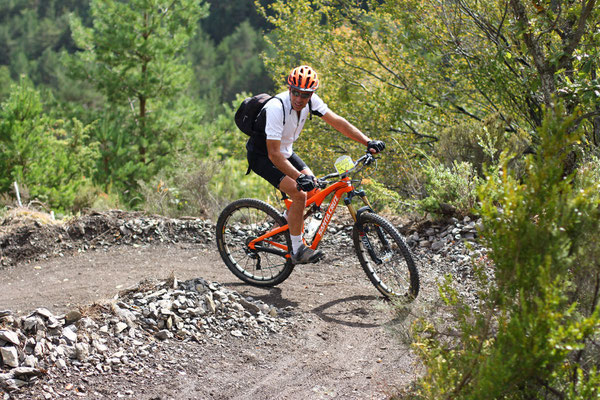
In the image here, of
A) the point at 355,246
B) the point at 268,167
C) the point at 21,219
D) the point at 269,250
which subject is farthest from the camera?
the point at 21,219

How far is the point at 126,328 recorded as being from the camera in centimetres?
434

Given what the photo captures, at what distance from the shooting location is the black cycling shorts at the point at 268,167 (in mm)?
5082

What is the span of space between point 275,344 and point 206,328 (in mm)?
577

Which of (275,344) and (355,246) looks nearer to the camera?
(275,344)

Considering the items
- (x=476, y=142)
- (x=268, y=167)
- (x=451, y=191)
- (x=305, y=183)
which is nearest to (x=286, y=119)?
(x=268, y=167)

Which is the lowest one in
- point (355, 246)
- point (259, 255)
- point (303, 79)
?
point (259, 255)

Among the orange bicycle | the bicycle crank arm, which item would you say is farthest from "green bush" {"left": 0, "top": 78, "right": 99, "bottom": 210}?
the bicycle crank arm

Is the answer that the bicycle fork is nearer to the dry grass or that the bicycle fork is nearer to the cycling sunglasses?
the cycling sunglasses

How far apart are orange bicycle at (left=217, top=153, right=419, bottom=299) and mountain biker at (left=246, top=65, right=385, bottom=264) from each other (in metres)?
0.16

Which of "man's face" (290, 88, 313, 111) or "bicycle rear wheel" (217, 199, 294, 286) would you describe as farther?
"bicycle rear wheel" (217, 199, 294, 286)

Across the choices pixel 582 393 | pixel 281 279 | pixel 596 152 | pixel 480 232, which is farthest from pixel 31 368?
pixel 596 152

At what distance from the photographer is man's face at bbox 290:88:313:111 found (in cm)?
472

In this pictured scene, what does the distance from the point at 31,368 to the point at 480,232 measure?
2904 mm

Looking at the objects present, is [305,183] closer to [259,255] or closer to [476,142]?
[259,255]
